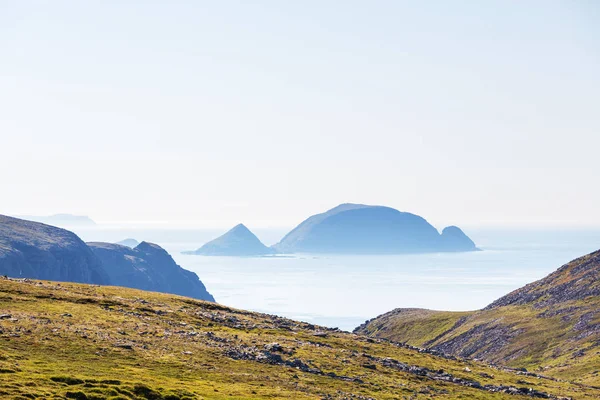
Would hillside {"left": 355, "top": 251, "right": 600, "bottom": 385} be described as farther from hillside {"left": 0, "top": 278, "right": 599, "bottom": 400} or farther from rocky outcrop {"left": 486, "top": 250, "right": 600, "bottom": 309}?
hillside {"left": 0, "top": 278, "right": 599, "bottom": 400}

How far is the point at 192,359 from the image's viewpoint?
63.3 metres

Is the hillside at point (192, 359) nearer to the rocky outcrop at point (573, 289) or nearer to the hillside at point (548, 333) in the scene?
the hillside at point (548, 333)

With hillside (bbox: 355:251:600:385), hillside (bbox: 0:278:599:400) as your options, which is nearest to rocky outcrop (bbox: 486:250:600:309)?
hillside (bbox: 355:251:600:385)

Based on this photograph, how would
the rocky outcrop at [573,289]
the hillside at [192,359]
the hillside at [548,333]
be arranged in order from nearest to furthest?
the hillside at [192,359], the hillside at [548,333], the rocky outcrop at [573,289]

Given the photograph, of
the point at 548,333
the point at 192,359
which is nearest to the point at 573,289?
the point at 548,333

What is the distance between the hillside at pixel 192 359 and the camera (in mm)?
49406

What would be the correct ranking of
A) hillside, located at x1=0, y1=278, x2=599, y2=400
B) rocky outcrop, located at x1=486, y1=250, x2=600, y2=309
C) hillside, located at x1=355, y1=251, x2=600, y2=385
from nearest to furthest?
hillside, located at x1=0, y1=278, x2=599, y2=400 < hillside, located at x1=355, y1=251, x2=600, y2=385 < rocky outcrop, located at x1=486, y1=250, x2=600, y2=309

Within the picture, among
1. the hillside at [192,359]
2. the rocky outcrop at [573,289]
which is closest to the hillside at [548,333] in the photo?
the rocky outcrop at [573,289]

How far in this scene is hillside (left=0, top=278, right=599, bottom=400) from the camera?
49406mm

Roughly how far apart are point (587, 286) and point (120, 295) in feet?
465

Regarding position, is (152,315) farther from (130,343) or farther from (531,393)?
(531,393)

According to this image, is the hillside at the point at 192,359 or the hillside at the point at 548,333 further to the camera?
the hillside at the point at 548,333

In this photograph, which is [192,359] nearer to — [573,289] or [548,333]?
[548,333]

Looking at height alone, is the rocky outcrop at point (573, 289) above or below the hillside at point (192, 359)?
above
